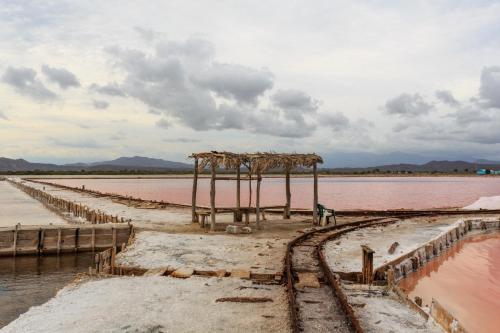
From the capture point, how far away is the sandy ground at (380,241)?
14219mm

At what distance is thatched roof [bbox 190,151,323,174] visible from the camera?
19969 mm

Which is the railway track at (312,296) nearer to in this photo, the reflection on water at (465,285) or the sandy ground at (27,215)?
the reflection on water at (465,285)

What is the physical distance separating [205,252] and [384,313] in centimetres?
767

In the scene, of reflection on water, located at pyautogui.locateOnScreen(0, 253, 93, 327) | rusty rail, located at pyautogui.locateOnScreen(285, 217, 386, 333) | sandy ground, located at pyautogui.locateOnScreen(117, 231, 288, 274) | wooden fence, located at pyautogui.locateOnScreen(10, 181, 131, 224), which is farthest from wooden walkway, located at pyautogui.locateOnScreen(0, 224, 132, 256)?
rusty rail, located at pyautogui.locateOnScreen(285, 217, 386, 333)

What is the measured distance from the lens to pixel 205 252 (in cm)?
1533

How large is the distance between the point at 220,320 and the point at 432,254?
13.0 meters

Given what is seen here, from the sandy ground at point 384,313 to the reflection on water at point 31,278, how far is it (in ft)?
27.9

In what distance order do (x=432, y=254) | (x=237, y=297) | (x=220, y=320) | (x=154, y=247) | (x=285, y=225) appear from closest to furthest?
(x=220, y=320), (x=237, y=297), (x=154, y=247), (x=432, y=254), (x=285, y=225)

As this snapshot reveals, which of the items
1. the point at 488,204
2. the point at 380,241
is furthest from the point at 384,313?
the point at 488,204

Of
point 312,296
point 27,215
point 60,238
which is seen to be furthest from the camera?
point 27,215

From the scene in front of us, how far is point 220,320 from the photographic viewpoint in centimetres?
852

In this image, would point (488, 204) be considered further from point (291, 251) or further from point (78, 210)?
point (78, 210)

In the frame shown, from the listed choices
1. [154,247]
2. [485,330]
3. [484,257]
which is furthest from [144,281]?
[484,257]

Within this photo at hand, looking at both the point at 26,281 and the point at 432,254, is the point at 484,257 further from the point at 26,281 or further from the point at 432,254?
the point at 26,281
